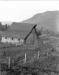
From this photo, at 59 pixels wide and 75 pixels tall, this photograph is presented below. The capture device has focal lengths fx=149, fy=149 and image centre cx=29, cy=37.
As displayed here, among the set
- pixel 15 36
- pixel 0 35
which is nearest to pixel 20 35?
pixel 15 36

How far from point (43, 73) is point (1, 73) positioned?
457 cm

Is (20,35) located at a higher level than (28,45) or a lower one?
higher

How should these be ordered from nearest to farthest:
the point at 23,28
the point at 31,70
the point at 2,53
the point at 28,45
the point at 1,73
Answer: the point at 1,73
the point at 31,70
the point at 2,53
the point at 28,45
the point at 23,28

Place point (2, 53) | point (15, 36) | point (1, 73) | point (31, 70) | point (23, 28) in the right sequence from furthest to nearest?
point (23, 28), point (15, 36), point (2, 53), point (31, 70), point (1, 73)

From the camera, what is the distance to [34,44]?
34688 millimetres

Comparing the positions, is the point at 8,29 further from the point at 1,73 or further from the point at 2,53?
the point at 1,73

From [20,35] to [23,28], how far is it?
3790 millimetres

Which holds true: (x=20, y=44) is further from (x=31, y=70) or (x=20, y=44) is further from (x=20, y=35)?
(x=31, y=70)

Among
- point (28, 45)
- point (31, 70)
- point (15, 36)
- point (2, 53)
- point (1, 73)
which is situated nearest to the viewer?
point (1, 73)

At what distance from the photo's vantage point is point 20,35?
35438mm

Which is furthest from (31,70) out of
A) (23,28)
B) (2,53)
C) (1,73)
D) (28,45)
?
(23,28)

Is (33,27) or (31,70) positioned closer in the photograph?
(31,70)

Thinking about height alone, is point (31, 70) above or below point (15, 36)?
below

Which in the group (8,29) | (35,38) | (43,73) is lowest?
(43,73)
